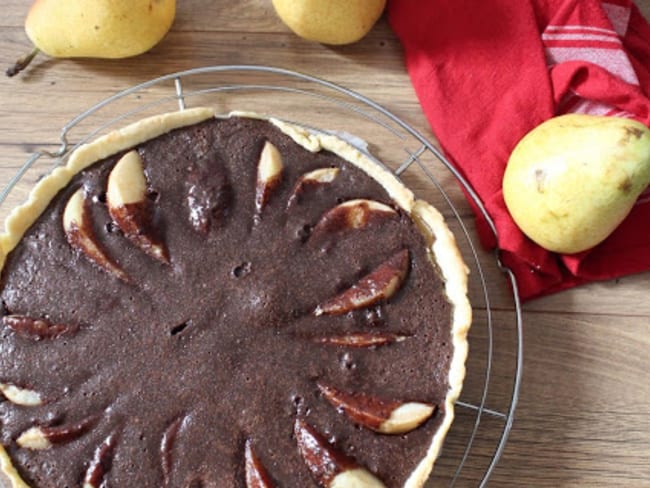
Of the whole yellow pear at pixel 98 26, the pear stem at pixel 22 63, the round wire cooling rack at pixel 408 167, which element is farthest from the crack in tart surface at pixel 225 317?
the pear stem at pixel 22 63

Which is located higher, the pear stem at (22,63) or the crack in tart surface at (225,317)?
the pear stem at (22,63)

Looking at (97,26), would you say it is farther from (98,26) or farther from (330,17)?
(330,17)

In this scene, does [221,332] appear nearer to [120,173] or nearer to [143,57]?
[120,173]

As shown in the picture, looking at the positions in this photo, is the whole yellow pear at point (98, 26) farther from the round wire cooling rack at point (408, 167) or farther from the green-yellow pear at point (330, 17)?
the green-yellow pear at point (330, 17)

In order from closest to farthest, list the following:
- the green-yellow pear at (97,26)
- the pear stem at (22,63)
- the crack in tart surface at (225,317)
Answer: the crack in tart surface at (225,317), the green-yellow pear at (97,26), the pear stem at (22,63)

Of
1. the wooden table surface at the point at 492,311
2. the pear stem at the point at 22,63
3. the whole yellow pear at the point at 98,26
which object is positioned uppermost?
the whole yellow pear at the point at 98,26
